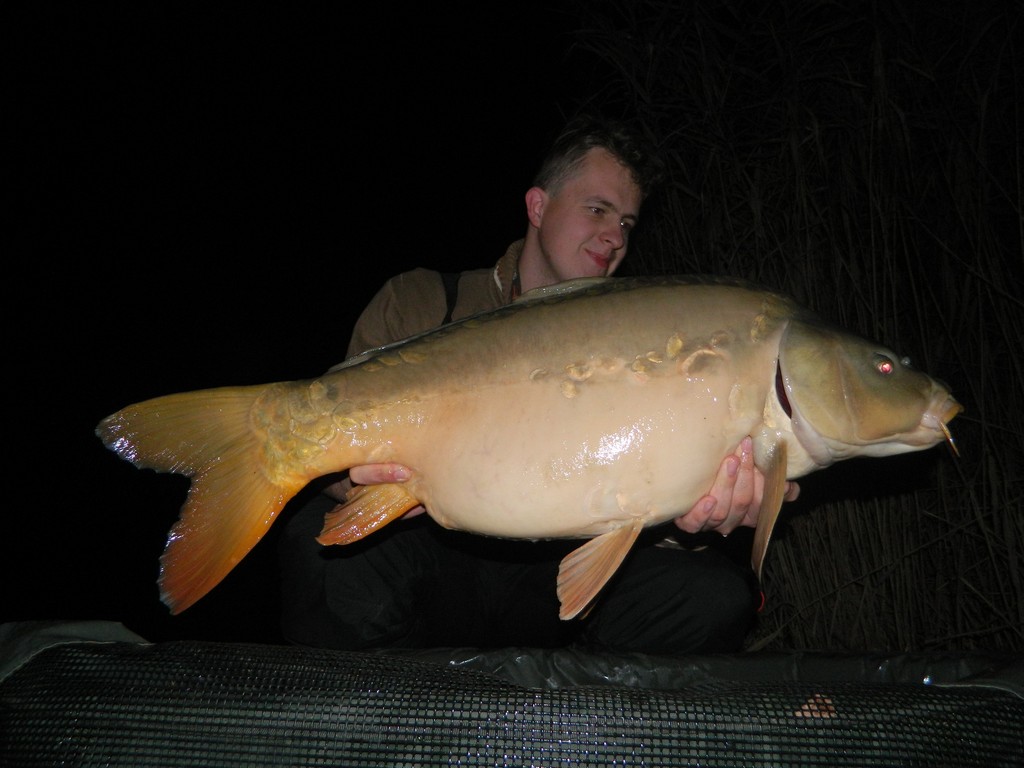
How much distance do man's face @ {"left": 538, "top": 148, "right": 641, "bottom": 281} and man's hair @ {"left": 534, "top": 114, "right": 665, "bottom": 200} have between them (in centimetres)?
2

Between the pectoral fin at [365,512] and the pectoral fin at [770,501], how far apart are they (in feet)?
1.87

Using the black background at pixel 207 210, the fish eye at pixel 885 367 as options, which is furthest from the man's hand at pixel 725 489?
the black background at pixel 207 210

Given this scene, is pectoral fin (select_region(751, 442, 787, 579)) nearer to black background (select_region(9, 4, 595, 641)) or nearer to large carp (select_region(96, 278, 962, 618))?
large carp (select_region(96, 278, 962, 618))

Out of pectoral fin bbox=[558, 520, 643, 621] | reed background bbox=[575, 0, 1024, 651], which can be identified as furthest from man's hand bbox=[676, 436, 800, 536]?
reed background bbox=[575, 0, 1024, 651]

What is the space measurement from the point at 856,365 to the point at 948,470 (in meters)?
1.07

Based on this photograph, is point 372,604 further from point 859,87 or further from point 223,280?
point 223,280

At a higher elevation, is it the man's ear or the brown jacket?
the man's ear

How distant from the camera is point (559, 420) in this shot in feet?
3.57

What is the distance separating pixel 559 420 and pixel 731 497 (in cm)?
38

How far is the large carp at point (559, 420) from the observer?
1.08 metres

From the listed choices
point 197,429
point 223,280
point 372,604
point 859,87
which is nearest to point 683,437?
point 197,429

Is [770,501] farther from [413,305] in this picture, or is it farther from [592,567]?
[413,305]

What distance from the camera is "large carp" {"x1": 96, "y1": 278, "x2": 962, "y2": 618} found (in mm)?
1079

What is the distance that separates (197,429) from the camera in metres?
1.09
